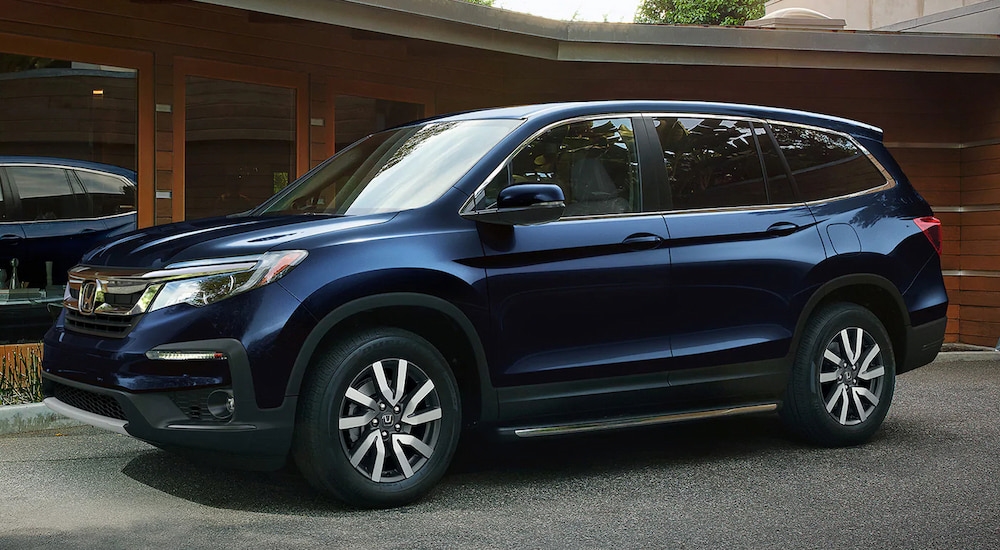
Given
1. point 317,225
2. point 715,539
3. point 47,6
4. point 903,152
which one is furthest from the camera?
point 903,152

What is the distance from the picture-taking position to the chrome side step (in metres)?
5.49

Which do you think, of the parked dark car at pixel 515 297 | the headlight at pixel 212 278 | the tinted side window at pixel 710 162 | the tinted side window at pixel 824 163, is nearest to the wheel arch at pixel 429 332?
the parked dark car at pixel 515 297

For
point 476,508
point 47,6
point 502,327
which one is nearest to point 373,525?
point 476,508

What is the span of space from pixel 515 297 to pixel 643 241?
2.69ft

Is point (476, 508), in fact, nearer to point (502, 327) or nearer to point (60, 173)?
point (502, 327)

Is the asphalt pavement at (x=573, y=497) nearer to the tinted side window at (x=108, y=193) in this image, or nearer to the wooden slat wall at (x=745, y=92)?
the tinted side window at (x=108, y=193)

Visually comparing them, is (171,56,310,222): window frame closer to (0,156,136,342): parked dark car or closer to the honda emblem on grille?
(0,156,136,342): parked dark car

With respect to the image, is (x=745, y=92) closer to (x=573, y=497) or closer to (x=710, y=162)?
(x=710, y=162)

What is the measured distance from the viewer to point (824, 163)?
681 centimetres

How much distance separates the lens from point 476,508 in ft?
17.3

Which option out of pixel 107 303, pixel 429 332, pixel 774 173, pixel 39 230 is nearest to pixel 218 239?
pixel 107 303

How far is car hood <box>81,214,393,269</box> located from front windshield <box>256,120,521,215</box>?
0.25 metres

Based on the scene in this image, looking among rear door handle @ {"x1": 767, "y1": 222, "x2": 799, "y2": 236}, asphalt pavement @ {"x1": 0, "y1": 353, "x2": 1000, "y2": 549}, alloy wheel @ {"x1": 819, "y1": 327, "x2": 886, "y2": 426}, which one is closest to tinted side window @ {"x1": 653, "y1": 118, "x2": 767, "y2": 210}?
rear door handle @ {"x1": 767, "y1": 222, "x2": 799, "y2": 236}

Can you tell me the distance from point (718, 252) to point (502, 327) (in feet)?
4.51
